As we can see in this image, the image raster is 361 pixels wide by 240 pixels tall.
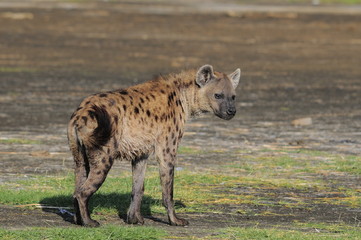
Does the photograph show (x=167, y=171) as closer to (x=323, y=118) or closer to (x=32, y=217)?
(x=32, y=217)

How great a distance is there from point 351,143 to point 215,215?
4.62m

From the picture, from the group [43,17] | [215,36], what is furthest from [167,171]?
[43,17]

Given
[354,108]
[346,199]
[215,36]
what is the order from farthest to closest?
[215,36] → [354,108] → [346,199]

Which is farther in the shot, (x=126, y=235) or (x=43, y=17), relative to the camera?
(x=43, y=17)

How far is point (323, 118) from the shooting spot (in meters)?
14.7

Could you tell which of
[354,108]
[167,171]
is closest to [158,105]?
[167,171]

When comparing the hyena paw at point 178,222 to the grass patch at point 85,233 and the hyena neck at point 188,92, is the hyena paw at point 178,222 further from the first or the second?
the hyena neck at point 188,92

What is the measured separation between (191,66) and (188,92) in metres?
10.0

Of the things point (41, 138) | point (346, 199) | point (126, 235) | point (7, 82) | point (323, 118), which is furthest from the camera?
point (7, 82)

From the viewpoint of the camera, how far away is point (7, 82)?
1775 cm

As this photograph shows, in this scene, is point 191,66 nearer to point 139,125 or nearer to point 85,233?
point 139,125

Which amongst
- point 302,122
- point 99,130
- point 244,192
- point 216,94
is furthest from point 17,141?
point 99,130

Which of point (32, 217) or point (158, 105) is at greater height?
point (158, 105)

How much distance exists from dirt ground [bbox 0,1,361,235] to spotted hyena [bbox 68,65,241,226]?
399 millimetres
